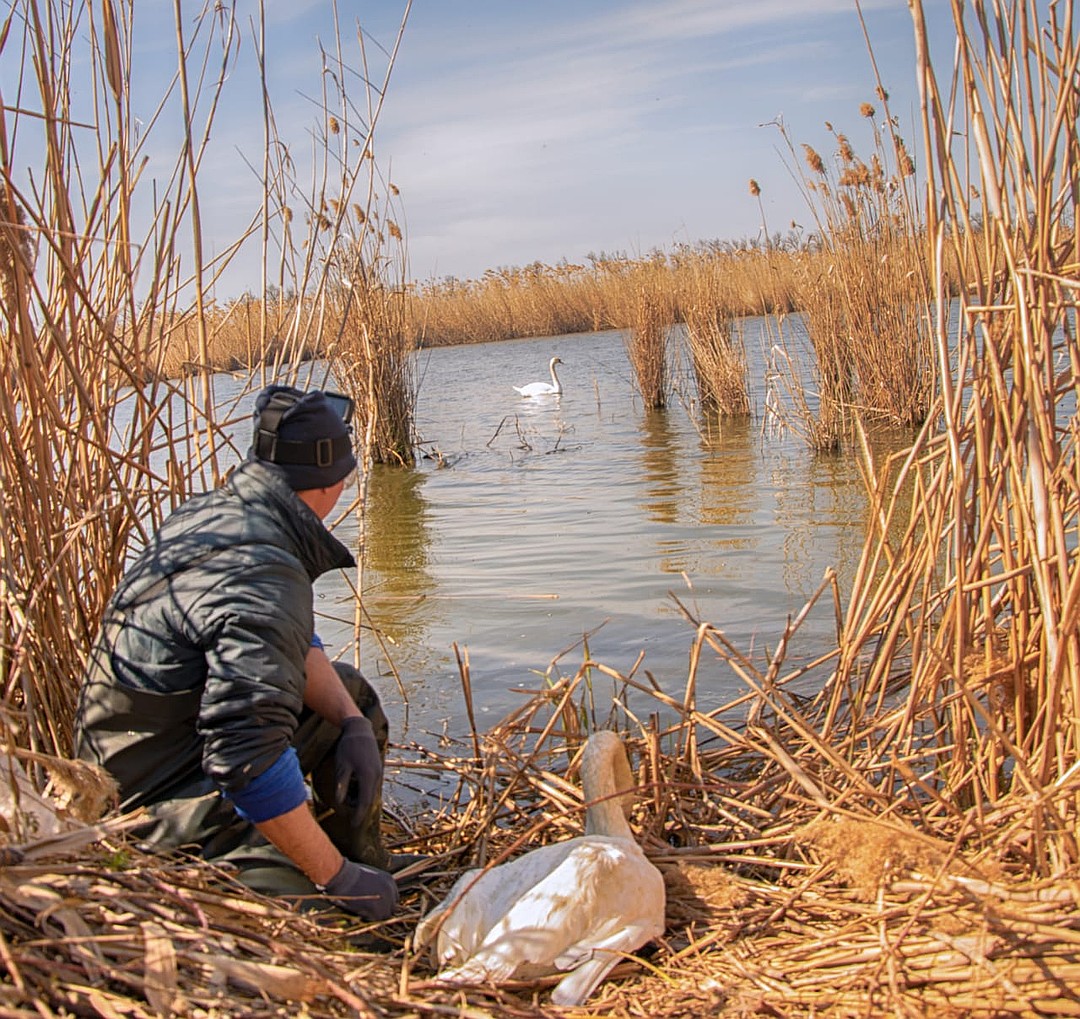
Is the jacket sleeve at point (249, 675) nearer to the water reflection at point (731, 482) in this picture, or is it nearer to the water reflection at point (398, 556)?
the water reflection at point (398, 556)

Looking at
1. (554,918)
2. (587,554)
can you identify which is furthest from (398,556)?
(554,918)

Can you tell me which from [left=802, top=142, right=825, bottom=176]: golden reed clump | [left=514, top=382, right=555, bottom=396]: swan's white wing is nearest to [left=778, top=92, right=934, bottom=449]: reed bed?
[left=802, top=142, right=825, bottom=176]: golden reed clump

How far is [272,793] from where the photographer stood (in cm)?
219

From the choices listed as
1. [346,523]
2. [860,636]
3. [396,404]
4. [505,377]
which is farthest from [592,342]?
[860,636]

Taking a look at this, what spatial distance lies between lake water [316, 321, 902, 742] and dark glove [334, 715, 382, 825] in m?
1.04

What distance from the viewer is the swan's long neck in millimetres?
2568

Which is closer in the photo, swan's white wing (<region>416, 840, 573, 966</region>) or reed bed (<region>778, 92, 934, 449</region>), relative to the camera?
swan's white wing (<region>416, 840, 573, 966</region>)

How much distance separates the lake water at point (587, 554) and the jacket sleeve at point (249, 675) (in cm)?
145

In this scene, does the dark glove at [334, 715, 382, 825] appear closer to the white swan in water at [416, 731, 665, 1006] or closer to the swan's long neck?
the white swan in water at [416, 731, 665, 1006]

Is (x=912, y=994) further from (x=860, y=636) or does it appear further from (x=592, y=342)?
(x=592, y=342)

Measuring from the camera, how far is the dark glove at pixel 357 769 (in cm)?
257

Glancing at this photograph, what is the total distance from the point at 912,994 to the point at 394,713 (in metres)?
2.87

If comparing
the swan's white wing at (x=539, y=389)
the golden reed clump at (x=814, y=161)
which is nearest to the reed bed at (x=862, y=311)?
the golden reed clump at (x=814, y=161)

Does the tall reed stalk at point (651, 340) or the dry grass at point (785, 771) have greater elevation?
the tall reed stalk at point (651, 340)
